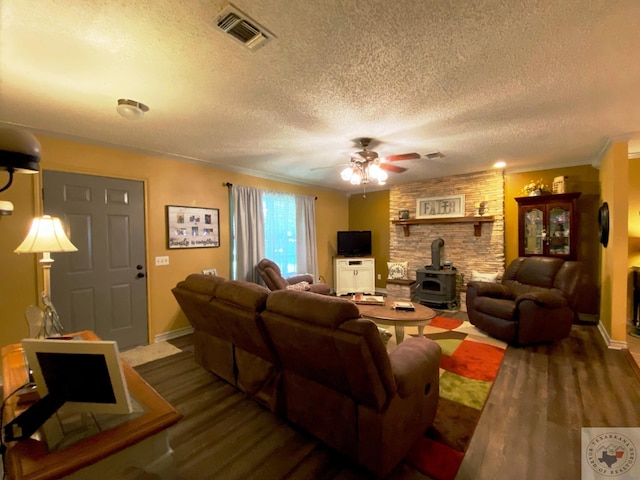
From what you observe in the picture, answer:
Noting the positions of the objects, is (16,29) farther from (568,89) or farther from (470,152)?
(470,152)

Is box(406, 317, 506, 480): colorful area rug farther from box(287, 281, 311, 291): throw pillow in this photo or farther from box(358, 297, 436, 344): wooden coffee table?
box(287, 281, 311, 291): throw pillow

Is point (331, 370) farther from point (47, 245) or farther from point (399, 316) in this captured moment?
point (47, 245)

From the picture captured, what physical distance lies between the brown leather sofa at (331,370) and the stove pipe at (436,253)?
147 inches

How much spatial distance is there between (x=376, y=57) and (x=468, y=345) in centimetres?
338

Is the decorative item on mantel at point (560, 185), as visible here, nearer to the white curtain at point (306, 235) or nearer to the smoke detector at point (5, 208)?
the white curtain at point (306, 235)

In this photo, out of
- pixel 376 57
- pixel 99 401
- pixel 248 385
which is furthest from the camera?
pixel 248 385

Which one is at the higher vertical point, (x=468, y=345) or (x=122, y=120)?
(x=122, y=120)

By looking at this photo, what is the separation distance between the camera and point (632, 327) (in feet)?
13.1

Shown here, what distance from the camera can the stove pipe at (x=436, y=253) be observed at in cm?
550

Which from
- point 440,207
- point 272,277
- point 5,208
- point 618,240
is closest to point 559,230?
point 618,240

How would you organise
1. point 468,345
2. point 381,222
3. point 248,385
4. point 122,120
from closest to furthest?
point 248,385 → point 122,120 → point 468,345 → point 381,222

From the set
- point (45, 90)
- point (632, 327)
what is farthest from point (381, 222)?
point (45, 90)

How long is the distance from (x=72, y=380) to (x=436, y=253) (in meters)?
5.46

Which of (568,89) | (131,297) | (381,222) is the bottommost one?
(131,297)
